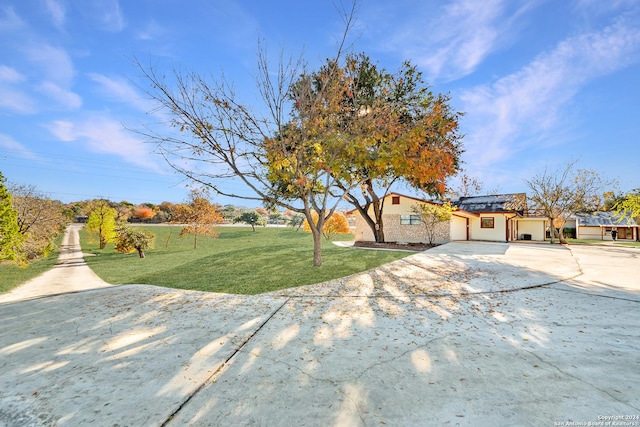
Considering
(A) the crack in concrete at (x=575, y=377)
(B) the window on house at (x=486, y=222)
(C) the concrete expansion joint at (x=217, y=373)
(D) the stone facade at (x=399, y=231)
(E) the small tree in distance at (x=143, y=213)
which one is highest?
(E) the small tree in distance at (x=143, y=213)

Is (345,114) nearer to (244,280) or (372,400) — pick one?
(244,280)

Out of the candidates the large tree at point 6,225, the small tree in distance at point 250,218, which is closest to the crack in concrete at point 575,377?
the large tree at point 6,225

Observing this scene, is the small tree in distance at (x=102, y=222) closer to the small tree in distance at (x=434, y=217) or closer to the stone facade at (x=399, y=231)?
the stone facade at (x=399, y=231)

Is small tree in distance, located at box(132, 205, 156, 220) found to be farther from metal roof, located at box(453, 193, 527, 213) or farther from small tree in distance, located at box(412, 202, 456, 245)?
metal roof, located at box(453, 193, 527, 213)

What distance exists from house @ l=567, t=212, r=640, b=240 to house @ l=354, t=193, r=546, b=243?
18.1 metres

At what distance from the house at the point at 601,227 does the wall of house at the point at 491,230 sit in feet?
66.3

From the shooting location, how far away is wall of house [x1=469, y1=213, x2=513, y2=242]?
23219 millimetres

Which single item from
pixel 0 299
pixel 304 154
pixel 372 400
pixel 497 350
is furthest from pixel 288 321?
pixel 0 299

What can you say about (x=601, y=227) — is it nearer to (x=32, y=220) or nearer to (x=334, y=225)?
(x=334, y=225)

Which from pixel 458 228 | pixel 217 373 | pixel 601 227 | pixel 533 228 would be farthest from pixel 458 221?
pixel 601 227

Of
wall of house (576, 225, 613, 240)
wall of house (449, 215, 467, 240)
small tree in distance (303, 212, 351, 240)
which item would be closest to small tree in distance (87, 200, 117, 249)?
small tree in distance (303, 212, 351, 240)

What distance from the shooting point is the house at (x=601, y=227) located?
3412 centimetres

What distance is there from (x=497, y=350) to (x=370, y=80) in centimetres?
1481

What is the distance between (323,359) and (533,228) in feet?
116
